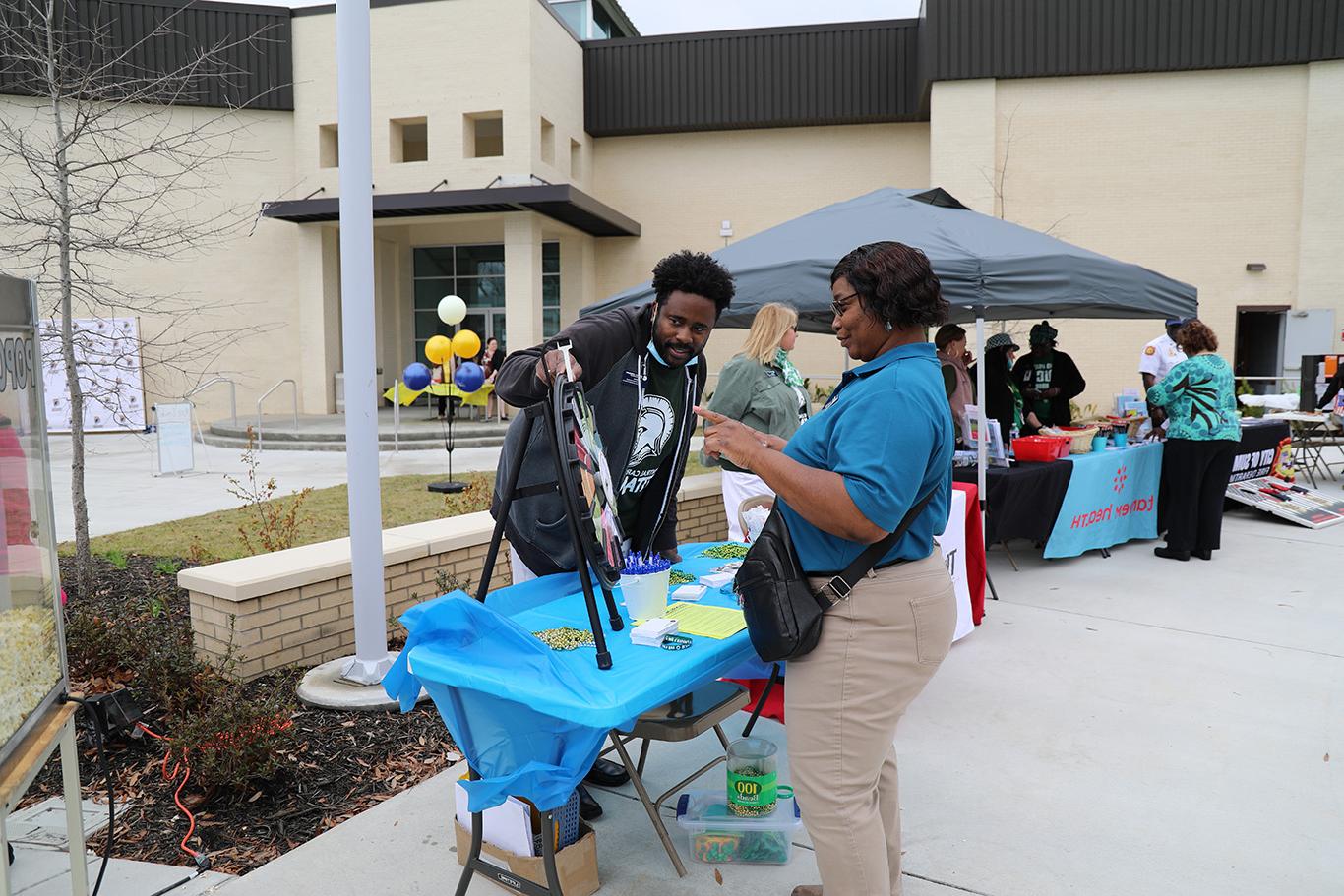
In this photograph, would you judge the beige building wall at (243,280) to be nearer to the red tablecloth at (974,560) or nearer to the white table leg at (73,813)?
the red tablecloth at (974,560)

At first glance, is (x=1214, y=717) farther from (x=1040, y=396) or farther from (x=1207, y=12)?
(x=1207, y=12)

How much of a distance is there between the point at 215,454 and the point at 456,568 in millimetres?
11464

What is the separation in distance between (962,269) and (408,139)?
1955 centimetres

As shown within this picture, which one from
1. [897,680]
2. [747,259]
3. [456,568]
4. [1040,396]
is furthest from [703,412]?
[1040,396]

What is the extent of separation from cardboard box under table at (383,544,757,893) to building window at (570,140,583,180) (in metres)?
19.2

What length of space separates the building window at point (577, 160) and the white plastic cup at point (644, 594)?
62.3 feet

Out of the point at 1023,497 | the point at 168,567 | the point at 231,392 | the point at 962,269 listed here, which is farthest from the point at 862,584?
the point at 231,392

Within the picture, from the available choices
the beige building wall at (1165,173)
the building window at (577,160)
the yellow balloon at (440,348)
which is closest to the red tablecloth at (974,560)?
the yellow balloon at (440,348)

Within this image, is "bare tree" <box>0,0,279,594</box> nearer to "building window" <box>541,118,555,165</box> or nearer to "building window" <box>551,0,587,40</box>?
"building window" <box>541,118,555,165</box>

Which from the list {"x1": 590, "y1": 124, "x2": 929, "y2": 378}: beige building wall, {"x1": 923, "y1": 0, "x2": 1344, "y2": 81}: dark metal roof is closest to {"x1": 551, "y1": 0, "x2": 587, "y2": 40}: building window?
{"x1": 590, "y1": 124, "x2": 929, "y2": 378}: beige building wall

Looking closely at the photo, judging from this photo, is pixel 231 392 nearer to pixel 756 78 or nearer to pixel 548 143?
pixel 548 143

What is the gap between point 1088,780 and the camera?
3559 millimetres

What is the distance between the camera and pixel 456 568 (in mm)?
5113

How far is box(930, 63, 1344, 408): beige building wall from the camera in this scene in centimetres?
1692
